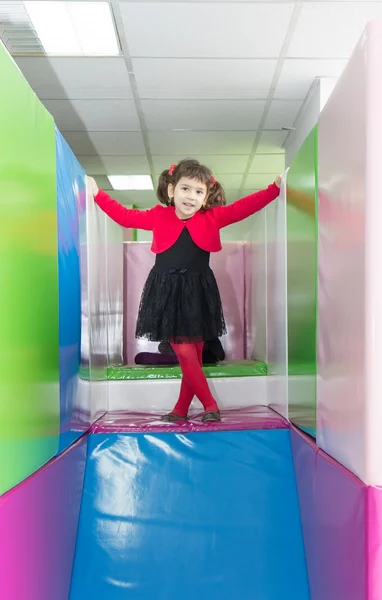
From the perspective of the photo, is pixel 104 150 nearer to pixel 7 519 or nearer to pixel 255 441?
pixel 255 441

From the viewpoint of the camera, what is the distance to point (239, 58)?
3.39 metres

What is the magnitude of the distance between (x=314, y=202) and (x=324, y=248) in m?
0.18

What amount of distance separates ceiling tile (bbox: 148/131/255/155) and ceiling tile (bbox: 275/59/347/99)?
80 centimetres

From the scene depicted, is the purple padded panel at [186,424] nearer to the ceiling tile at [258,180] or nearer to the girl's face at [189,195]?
the girl's face at [189,195]

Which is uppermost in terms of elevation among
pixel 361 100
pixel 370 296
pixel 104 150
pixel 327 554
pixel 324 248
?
pixel 104 150

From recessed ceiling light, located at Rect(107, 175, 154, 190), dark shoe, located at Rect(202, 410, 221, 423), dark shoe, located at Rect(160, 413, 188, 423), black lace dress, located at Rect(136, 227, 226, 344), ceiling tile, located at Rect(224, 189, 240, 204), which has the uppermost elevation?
recessed ceiling light, located at Rect(107, 175, 154, 190)


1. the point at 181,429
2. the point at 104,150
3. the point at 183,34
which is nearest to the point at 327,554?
the point at 181,429

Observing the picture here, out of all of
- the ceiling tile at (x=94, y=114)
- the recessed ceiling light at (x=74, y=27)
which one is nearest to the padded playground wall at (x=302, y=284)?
the recessed ceiling light at (x=74, y=27)

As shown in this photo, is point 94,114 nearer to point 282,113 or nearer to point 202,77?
point 202,77

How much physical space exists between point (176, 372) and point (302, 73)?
2.33m

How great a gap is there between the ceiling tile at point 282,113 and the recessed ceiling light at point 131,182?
6.55 ft

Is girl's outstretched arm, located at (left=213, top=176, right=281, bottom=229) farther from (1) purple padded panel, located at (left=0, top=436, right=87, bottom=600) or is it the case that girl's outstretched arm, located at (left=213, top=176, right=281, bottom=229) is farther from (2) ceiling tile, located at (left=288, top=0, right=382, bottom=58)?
(2) ceiling tile, located at (left=288, top=0, right=382, bottom=58)

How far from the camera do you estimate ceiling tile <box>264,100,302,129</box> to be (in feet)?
13.5

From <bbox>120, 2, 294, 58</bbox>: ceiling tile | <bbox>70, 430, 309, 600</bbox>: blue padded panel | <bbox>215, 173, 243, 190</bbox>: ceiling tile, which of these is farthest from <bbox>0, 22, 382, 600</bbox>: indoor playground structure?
<bbox>215, 173, 243, 190</bbox>: ceiling tile
